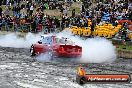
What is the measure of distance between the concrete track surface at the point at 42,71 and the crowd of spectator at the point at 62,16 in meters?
9.74

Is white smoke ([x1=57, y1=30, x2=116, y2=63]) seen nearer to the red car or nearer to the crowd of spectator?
the red car

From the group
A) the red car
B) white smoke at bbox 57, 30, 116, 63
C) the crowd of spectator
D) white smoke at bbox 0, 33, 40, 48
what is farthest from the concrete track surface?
the crowd of spectator

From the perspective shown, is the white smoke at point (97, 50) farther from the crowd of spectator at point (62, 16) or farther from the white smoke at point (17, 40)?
the white smoke at point (17, 40)

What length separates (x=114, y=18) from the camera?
3497 cm

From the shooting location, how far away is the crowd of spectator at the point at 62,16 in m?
35.7

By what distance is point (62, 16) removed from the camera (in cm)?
3862

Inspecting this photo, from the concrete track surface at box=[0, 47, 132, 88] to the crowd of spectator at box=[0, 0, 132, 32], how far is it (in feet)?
32.0

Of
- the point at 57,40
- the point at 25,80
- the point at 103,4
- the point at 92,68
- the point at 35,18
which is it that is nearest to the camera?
the point at 25,80

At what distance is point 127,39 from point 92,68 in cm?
950

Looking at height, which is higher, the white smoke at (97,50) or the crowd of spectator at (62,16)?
the crowd of spectator at (62,16)

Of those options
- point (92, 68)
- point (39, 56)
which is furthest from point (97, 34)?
point (92, 68)

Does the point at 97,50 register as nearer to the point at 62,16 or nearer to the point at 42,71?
the point at 42,71

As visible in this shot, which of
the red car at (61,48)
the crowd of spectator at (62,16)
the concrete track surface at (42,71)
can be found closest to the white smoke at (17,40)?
the crowd of spectator at (62,16)

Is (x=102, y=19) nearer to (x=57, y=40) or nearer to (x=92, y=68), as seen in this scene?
(x=57, y=40)
